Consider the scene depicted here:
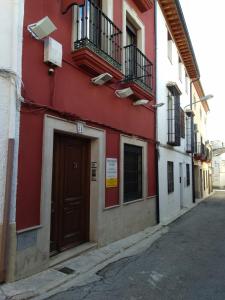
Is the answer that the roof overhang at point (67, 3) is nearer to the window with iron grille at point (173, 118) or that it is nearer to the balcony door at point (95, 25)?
the balcony door at point (95, 25)

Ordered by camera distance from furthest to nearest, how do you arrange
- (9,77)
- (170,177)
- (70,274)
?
(170,177), (70,274), (9,77)

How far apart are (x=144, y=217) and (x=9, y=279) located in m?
4.84

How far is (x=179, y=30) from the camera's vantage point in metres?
12.6

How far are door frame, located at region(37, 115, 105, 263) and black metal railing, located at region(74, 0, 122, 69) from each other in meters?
1.45

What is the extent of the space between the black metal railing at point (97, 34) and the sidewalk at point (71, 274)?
3.65m

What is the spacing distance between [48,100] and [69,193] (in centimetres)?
180

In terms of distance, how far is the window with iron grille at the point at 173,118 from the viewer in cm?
1128

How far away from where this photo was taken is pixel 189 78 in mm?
17781

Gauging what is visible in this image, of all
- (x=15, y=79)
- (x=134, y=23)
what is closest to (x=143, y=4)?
(x=134, y=23)

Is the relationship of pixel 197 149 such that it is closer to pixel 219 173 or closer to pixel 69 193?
pixel 69 193

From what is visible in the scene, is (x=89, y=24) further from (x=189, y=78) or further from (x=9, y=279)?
(x=189, y=78)

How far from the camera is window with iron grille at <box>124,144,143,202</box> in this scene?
7.49 m

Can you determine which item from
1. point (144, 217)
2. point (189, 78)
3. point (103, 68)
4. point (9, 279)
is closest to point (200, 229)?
point (144, 217)

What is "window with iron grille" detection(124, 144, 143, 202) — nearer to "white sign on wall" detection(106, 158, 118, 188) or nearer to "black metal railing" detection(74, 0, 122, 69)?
"white sign on wall" detection(106, 158, 118, 188)
